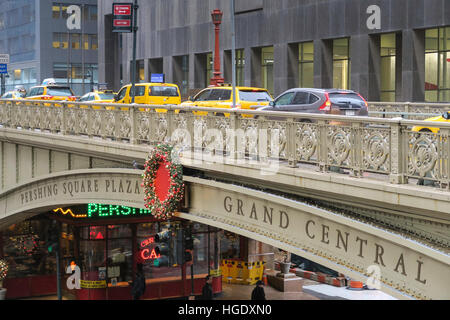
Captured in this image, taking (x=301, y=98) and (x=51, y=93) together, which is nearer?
(x=301, y=98)

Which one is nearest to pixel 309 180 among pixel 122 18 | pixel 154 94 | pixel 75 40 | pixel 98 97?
pixel 122 18

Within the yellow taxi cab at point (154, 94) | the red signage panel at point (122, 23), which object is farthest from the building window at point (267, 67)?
the red signage panel at point (122, 23)

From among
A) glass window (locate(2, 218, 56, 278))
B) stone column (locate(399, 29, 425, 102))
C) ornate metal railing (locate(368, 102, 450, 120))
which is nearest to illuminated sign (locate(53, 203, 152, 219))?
glass window (locate(2, 218, 56, 278))

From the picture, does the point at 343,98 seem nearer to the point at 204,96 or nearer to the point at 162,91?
the point at 204,96

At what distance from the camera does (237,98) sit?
2419 cm

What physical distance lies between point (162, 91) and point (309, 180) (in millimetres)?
18519

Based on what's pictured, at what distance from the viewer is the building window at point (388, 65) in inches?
1580

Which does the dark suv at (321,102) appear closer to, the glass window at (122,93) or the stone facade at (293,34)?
the glass window at (122,93)

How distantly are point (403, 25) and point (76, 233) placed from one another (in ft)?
58.6

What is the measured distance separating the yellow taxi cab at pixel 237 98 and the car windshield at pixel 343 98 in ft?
12.0

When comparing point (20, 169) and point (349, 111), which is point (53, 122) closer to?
point (20, 169)

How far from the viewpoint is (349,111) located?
19.7 metres

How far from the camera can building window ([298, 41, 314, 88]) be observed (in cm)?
4497

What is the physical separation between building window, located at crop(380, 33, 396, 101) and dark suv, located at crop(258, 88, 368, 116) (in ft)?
66.2
